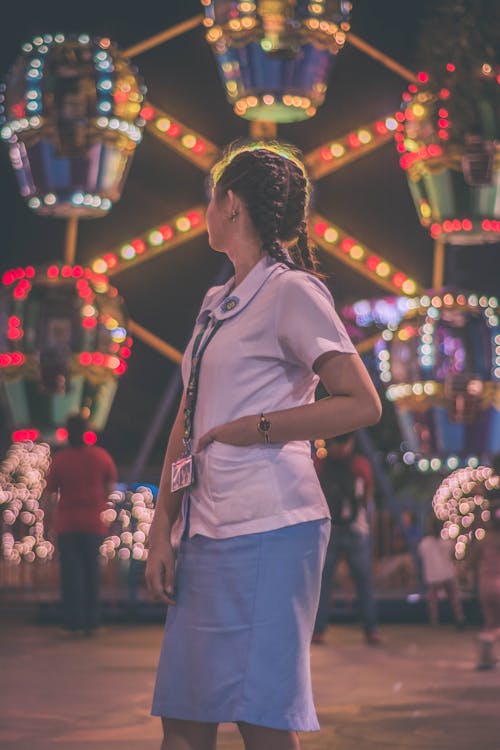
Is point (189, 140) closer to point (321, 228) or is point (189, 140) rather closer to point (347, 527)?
point (321, 228)

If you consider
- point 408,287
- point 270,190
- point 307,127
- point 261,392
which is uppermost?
point 307,127

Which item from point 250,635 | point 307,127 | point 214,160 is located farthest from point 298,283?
point 307,127

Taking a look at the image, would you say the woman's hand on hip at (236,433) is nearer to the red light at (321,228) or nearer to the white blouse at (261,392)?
the white blouse at (261,392)

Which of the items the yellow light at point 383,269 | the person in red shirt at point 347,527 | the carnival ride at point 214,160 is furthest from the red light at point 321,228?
the person in red shirt at point 347,527

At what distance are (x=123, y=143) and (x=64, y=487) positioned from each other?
2451 mm

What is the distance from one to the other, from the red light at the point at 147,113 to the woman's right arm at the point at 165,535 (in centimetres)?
876

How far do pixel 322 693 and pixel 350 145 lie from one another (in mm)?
5469

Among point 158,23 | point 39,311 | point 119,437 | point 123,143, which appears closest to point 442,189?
point 123,143

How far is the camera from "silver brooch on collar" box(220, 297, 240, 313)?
3379 mm

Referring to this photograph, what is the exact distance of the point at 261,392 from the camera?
3318mm

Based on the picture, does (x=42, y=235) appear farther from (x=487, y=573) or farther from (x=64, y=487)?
(x=487, y=573)

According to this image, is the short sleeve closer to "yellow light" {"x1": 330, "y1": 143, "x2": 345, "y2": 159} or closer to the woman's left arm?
the woman's left arm

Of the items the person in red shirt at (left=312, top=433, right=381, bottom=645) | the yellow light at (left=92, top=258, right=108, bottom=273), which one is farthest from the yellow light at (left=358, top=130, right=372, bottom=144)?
the person in red shirt at (left=312, top=433, right=381, bottom=645)

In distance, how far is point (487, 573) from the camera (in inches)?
362
